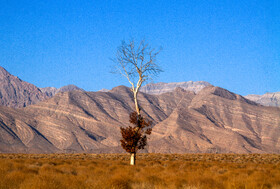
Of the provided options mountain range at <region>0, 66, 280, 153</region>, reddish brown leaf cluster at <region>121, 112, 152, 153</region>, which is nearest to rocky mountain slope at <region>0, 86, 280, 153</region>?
mountain range at <region>0, 66, 280, 153</region>

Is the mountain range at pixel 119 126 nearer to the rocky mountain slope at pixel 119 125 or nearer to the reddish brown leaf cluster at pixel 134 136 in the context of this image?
the rocky mountain slope at pixel 119 125

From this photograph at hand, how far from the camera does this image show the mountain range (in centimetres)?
10331

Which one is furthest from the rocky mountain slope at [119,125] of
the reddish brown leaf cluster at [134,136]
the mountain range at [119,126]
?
the reddish brown leaf cluster at [134,136]

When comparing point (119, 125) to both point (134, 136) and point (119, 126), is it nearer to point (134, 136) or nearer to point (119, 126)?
point (119, 126)

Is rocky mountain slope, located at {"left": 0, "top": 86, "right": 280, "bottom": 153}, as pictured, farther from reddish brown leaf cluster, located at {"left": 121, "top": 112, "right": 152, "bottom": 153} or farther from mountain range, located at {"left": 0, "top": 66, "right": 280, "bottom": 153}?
reddish brown leaf cluster, located at {"left": 121, "top": 112, "right": 152, "bottom": 153}

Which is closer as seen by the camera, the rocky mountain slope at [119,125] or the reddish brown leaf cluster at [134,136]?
the reddish brown leaf cluster at [134,136]

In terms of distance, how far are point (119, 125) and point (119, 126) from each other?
3695 mm

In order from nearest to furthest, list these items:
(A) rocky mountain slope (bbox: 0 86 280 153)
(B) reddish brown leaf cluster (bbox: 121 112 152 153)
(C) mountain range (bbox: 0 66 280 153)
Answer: (B) reddish brown leaf cluster (bbox: 121 112 152 153)
(C) mountain range (bbox: 0 66 280 153)
(A) rocky mountain slope (bbox: 0 86 280 153)

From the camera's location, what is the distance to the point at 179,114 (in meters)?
122

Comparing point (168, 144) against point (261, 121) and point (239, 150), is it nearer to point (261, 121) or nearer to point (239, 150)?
point (239, 150)

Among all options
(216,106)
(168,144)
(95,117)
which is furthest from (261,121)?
(95,117)

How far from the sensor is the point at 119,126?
126188 mm

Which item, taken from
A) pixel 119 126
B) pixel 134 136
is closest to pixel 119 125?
pixel 119 126

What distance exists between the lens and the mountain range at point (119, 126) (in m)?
103
